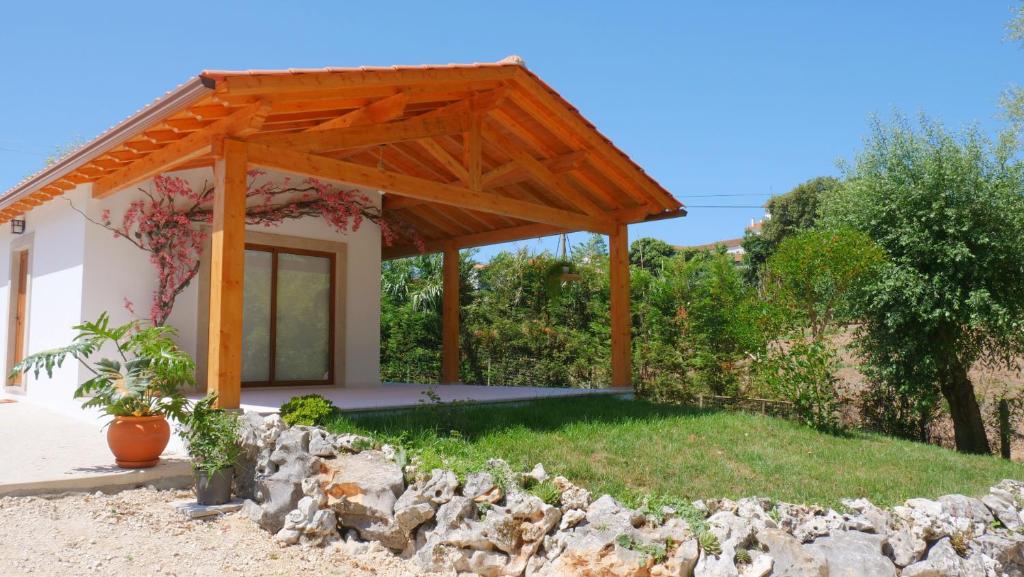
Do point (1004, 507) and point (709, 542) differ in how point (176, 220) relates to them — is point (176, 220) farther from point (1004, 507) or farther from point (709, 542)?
point (1004, 507)

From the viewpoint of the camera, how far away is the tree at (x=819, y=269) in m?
8.75

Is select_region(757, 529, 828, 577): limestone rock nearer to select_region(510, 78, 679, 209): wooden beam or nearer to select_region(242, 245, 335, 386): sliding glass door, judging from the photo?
select_region(510, 78, 679, 209): wooden beam

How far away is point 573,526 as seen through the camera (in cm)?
436

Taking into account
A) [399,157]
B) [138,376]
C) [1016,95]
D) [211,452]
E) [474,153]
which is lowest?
[211,452]

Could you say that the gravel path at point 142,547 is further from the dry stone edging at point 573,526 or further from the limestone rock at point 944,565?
the limestone rock at point 944,565

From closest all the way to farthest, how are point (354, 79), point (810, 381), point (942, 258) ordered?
1. point (354, 79)
2. point (810, 381)
3. point (942, 258)

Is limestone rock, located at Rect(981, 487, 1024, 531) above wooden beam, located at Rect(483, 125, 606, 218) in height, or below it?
below

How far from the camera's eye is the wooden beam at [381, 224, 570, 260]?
10.7 meters

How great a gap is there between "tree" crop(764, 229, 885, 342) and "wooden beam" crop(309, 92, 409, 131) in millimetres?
5278

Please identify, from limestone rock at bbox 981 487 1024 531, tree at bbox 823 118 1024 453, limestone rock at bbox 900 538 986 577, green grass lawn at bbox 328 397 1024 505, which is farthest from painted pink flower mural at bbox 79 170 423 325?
limestone rock at bbox 981 487 1024 531

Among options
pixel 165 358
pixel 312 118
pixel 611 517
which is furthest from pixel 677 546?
pixel 312 118

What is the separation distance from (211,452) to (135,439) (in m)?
0.70

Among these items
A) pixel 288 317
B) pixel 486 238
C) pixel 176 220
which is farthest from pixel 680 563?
pixel 486 238

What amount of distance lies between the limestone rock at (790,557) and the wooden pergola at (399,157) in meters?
4.23
